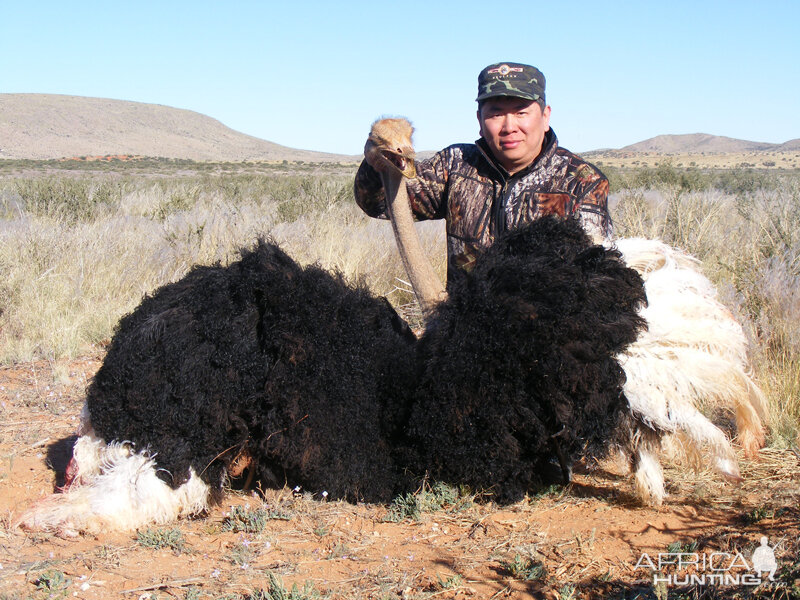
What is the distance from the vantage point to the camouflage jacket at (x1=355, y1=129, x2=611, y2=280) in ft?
14.0

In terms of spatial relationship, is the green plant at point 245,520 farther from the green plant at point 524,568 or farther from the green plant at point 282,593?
the green plant at point 524,568

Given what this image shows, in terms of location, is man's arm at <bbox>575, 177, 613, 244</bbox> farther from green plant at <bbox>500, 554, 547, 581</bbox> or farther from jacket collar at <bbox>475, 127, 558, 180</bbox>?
green plant at <bbox>500, 554, 547, 581</bbox>

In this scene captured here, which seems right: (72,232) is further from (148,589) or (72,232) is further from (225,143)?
(225,143)

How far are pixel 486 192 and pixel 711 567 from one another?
260 cm

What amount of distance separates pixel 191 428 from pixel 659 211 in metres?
8.54

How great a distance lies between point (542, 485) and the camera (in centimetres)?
337

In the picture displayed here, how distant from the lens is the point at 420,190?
15.6 feet

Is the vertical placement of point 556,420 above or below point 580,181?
below

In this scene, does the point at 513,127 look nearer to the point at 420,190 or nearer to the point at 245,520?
the point at 420,190

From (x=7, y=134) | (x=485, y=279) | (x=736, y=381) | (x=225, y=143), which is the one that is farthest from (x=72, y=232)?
(x=225, y=143)

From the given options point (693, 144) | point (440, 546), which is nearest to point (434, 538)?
point (440, 546)

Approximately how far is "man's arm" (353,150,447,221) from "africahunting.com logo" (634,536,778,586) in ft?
8.77

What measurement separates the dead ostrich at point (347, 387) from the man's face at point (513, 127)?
1088 mm

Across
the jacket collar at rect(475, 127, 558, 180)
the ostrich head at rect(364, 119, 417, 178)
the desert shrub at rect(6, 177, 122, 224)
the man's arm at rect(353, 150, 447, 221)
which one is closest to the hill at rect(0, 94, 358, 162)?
the desert shrub at rect(6, 177, 122, 224)
